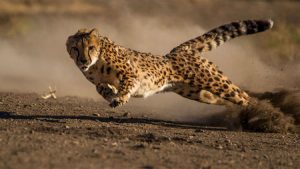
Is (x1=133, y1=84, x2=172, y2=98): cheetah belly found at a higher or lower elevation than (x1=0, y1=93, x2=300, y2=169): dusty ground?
higher

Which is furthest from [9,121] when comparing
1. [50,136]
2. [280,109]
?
[280,109]

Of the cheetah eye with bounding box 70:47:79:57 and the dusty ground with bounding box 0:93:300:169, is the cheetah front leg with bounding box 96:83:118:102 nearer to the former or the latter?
the dusty ground with bounding box 0:93:300:169

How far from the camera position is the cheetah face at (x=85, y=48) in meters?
11.3

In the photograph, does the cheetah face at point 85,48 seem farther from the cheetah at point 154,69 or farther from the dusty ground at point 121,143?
the dusty ground at point 121,143

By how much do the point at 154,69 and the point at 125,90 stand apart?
0.97 m

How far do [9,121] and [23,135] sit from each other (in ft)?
5.28

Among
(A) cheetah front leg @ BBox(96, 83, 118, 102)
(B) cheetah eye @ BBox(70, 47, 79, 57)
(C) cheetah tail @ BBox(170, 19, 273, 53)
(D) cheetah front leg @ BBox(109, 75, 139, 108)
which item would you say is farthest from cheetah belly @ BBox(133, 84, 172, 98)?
(B) cheetah eye @ BBox(70, 47, 79, 57)

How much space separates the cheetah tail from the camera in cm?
1283

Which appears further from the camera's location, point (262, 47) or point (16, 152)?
point (262, 47)

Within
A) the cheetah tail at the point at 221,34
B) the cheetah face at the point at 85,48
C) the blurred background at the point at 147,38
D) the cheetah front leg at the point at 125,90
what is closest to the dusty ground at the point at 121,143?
the cheetah front leg at the point at 125,90

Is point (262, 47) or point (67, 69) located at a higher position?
point (262, 47)

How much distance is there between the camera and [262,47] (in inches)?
914

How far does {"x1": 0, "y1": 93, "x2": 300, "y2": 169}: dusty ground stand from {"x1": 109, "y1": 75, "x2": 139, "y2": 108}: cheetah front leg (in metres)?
0.30

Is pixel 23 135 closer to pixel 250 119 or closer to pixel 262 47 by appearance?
pixel 250 119
